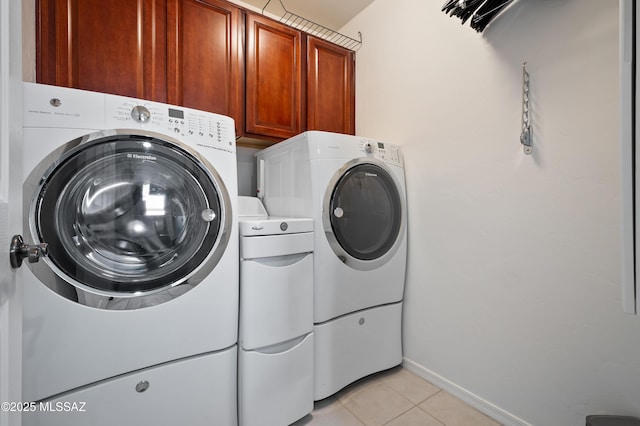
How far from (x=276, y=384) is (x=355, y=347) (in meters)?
0.51

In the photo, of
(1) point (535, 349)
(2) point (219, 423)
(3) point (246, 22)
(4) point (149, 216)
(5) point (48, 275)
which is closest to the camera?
(5) point (48, 275)

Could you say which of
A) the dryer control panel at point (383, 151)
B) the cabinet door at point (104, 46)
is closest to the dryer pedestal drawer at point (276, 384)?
the dryer control panel at point (383, 151)

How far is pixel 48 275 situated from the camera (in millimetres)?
828

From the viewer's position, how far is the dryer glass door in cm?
147

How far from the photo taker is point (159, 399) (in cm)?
100

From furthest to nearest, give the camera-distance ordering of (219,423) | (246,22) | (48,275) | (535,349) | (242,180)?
(242,180)
(246,22)
(535,349)
(219,423)
(48,275)

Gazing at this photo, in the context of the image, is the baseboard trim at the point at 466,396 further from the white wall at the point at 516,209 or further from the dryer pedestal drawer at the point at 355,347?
the dryer pedestal drawer at the point at 355,347

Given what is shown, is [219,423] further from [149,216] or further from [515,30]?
[515,30]

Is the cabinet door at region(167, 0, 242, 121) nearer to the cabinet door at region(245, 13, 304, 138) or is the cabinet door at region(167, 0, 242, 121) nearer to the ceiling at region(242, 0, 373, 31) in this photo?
the cabinet door at region(245, 13, 304, 138)

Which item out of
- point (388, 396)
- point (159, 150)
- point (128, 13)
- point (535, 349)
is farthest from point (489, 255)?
point (128, 13)

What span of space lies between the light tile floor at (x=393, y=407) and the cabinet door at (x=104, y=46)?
1.84 metres

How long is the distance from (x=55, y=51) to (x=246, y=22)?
955 millimetres

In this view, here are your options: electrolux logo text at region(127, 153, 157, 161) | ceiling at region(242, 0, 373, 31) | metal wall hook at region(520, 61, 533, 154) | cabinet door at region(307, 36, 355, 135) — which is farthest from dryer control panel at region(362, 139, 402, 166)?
ceiling at region(242, 0, 373, 31)

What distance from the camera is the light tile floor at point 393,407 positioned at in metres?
1.34
